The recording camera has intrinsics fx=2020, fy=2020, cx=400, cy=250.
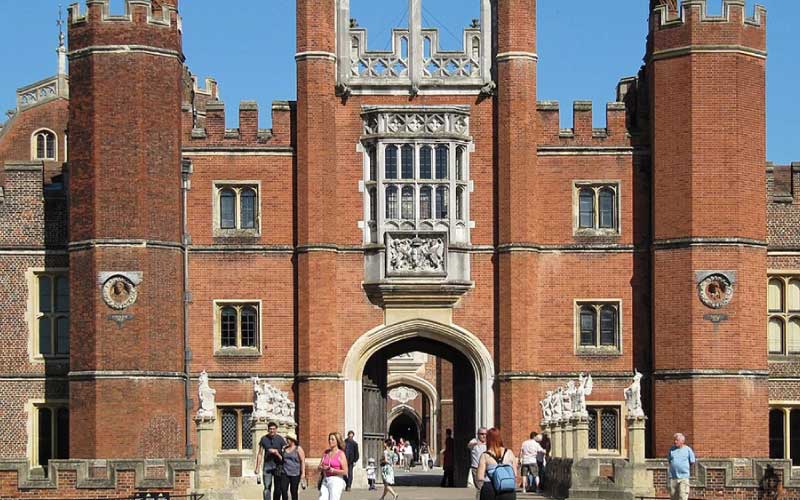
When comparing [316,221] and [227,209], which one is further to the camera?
[227,209]

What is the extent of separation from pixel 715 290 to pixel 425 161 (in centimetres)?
704

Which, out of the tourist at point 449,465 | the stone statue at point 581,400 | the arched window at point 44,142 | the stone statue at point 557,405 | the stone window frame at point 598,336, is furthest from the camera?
the arched window at point 44,142

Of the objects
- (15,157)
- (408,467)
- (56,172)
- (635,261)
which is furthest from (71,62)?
(408,467)

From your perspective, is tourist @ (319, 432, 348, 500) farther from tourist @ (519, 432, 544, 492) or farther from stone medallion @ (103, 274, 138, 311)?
stone medallion @ (103, 274, 138, 311)

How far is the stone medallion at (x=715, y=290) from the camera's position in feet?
145

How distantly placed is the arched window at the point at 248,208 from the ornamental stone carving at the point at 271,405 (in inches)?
152

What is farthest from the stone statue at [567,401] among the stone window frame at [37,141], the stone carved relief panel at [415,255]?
the stone window frame at [37,141]

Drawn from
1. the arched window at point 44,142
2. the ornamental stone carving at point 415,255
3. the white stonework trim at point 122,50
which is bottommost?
the ornamental stone carving at point 415,255

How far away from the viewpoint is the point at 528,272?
149ft

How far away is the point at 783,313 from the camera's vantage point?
47.0 m

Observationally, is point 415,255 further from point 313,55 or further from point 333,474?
point 333,474

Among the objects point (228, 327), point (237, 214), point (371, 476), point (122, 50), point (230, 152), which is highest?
point (122, 50)

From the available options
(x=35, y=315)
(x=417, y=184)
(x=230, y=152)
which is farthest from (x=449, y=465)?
(x=35, y=315)

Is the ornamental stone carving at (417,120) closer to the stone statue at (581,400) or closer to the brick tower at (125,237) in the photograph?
the brick tower at (125,237)
